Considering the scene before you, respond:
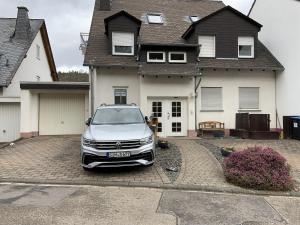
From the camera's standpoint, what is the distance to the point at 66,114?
18.8 metres

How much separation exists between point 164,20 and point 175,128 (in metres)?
7.87

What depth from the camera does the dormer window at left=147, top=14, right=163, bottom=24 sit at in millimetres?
21344

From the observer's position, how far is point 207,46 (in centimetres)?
1920

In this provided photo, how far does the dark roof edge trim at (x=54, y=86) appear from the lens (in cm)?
1750

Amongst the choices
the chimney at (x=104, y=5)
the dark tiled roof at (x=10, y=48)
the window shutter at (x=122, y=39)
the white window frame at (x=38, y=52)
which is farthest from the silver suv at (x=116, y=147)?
the white window frame at (x=38, y=52)

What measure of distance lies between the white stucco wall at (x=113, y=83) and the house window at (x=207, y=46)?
4.15 m

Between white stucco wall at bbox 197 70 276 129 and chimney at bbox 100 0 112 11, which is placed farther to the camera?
chimney at bbox 100 0 112 11

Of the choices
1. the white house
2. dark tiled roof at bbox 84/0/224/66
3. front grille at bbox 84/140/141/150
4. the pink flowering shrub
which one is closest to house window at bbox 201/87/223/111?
the white house

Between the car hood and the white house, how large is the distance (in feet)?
24.6

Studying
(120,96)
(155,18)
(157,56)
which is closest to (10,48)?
(120,96)

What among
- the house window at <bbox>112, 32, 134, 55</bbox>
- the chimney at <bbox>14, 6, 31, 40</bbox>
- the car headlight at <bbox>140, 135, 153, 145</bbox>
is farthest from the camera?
the chimney at <bbox>14, 6, 31, 40</bbox>

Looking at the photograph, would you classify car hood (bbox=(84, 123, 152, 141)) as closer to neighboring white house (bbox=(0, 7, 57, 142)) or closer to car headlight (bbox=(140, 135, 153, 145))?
car headlight (bbox=(140, 135, 153, 145))

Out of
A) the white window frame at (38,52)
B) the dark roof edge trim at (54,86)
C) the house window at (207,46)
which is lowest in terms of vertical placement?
the dark roof edge trim at (54,86)

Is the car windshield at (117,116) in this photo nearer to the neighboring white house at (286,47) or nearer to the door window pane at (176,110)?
the door window pane at (176,110)
